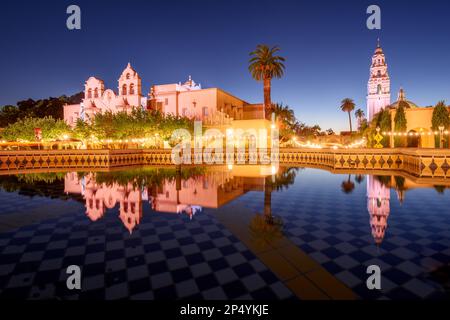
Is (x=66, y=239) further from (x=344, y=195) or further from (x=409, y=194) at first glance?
(x=409, y=194)

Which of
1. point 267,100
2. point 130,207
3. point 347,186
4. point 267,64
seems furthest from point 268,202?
point 267,64

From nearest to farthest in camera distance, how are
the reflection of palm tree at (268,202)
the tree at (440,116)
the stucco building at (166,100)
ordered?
the reflection of palm tree at (268,202), the tree at (440,116), the stucco building at (166,100)

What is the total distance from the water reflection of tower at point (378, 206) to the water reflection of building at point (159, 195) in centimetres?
404

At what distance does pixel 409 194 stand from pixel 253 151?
14.9m

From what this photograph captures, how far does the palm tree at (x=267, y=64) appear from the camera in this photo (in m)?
32.4

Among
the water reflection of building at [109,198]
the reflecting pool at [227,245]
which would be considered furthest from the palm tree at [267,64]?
the reflecting pool at [227,245]

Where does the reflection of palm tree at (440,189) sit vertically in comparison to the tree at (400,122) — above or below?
below

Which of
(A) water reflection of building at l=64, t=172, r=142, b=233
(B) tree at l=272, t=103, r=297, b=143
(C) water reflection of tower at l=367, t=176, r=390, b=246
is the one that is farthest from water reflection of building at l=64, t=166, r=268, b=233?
(B) tree at l=272, t=103, r=297, b=143

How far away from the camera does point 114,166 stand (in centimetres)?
1942

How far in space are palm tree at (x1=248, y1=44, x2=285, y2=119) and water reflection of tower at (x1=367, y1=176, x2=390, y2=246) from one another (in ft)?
73.2

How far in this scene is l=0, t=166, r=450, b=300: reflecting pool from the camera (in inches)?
139

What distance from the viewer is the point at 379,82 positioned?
6856 cm

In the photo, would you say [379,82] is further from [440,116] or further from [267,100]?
[267,100]

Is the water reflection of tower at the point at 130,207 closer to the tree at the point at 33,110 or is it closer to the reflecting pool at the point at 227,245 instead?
the reflecting pool at the point at 227,245
